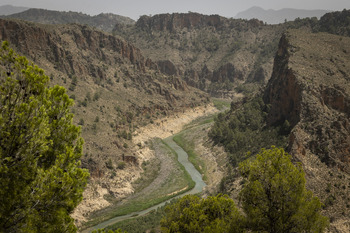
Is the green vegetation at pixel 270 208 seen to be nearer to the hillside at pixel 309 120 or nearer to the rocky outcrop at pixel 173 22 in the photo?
the hillside at pixel 309 120

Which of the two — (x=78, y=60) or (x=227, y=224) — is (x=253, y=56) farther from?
(x=227, y=224)

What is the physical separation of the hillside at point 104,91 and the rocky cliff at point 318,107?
101 ft

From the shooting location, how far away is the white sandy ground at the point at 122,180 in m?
45.0

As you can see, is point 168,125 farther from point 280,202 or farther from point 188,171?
point 280,202

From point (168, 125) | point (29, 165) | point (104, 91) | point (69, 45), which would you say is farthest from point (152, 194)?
point (69, 45)

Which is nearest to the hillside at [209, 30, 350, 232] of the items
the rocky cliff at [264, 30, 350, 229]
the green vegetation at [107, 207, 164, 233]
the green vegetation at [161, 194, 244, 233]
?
the rocky cliff at [264, 30, 350, 229]

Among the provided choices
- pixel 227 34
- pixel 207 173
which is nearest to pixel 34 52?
pixel 207 173

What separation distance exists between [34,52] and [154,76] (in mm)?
46429

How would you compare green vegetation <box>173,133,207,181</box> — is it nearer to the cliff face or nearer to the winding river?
the winding river

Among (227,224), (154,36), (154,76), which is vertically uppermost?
(154,36)

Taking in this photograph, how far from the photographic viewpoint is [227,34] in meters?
187

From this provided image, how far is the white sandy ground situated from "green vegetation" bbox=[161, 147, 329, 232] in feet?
89.8

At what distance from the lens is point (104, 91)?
8294 cm

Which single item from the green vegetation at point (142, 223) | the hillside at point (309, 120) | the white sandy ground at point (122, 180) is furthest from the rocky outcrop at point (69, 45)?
the green vegetation at point (142, 223)
